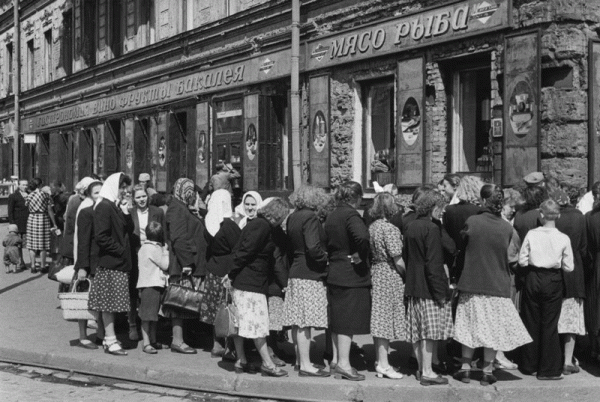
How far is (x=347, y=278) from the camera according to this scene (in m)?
8.14

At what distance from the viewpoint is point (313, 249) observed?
26.5ft

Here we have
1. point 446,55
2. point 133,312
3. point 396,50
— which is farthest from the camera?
point 396,50

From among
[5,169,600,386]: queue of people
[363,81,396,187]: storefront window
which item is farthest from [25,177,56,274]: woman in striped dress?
[5,169,600,386]: queue of people

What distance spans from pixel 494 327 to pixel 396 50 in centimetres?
780

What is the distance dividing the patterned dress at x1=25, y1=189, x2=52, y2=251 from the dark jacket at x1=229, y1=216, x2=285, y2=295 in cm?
905

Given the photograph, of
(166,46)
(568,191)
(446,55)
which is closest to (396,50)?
(446,55)

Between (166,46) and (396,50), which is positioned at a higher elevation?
(166,46)

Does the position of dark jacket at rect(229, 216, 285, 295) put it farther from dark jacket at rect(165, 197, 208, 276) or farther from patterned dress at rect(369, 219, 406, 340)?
dark jacket at rect(165, 197, 208, 276)

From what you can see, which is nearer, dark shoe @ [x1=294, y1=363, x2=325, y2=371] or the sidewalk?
the sidewalk

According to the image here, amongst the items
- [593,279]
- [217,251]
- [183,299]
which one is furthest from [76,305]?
[593,279]

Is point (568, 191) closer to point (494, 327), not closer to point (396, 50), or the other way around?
→ point (494, 327)

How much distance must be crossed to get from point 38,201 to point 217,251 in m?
8.48

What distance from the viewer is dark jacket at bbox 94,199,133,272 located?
30.4 feet

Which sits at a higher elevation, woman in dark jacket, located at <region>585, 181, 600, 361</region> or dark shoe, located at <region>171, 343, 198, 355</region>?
woman in dark jacket, located at <region>585, 181, 600, 361</region>
